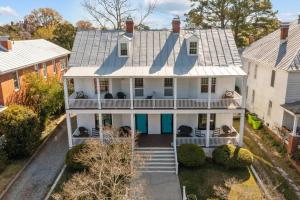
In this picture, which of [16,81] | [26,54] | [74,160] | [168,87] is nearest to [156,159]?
[74,160]

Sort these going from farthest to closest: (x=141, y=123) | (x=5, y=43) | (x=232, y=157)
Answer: (x=5, y=43), (x=141, y=123), (x=232, y=157)

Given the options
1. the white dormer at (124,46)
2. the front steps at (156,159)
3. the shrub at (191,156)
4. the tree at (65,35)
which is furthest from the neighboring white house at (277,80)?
the tree at (65,35)

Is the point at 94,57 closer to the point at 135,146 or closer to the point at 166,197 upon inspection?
the point at 135,146

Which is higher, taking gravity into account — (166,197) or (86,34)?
(86,34)

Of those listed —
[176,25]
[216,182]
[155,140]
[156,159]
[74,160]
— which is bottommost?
[216,182]

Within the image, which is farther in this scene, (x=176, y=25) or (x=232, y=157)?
(x=176, y=25)

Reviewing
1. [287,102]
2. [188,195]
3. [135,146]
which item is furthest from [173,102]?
[287,102]

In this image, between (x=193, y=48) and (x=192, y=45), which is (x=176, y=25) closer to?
(x=192, y=45)
